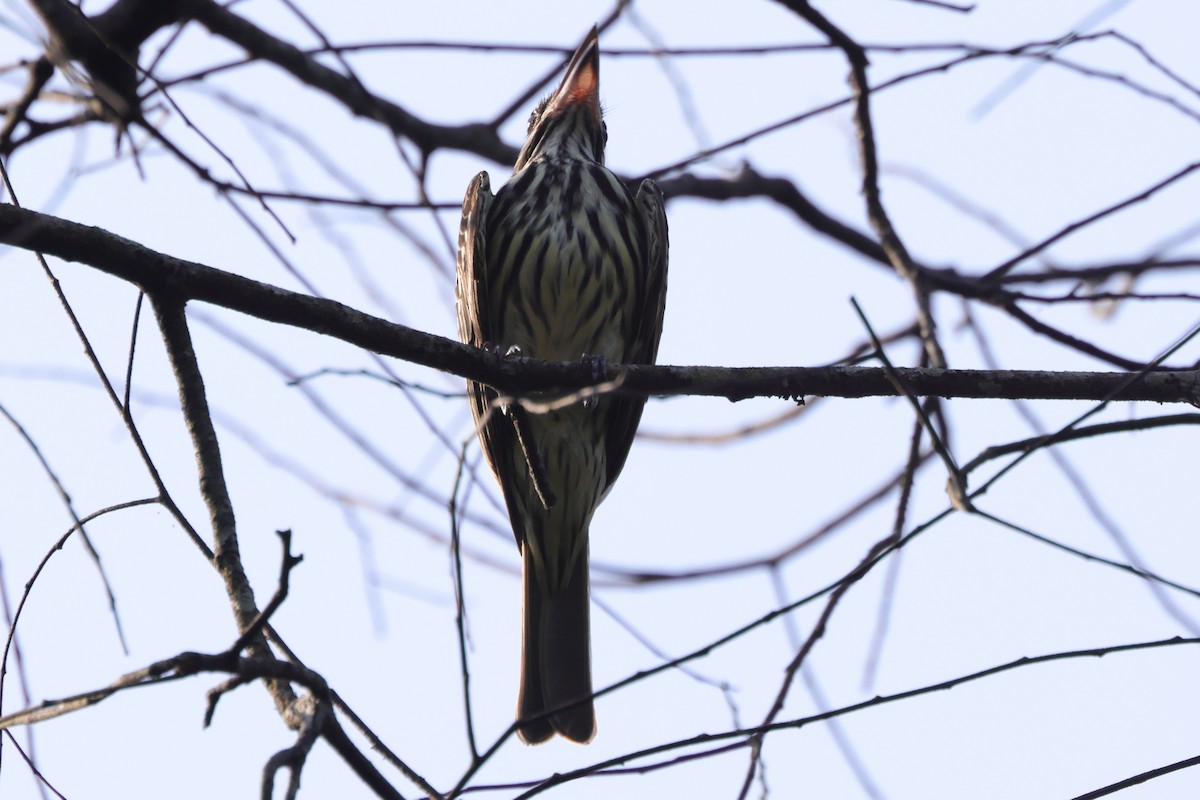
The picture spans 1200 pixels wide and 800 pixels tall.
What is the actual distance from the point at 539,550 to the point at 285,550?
3.31 metres

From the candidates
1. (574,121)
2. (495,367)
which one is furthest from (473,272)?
(495,367)

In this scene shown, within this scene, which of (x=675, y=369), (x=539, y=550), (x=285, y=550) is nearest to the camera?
(x=285, y=550)

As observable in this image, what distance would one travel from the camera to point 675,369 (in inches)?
128

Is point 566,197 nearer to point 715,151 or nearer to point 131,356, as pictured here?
point 715,151

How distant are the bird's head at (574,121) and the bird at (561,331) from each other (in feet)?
1.55

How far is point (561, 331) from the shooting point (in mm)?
4797

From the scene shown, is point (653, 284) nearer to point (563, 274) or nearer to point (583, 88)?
point (563, 274)

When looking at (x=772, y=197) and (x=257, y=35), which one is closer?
(x=257, y=35)

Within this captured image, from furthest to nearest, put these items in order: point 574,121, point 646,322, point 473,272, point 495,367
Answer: point 574,121 → point 646,322 → point 473,272 → point 495,367

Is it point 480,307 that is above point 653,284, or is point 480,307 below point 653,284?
below

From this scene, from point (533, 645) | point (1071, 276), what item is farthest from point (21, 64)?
point (1071, 276)

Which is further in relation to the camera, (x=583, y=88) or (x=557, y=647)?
(x=583, y=88)

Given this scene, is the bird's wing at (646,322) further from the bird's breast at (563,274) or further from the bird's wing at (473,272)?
the bird's wing at (473,272)

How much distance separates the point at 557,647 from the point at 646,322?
121 centimetres
